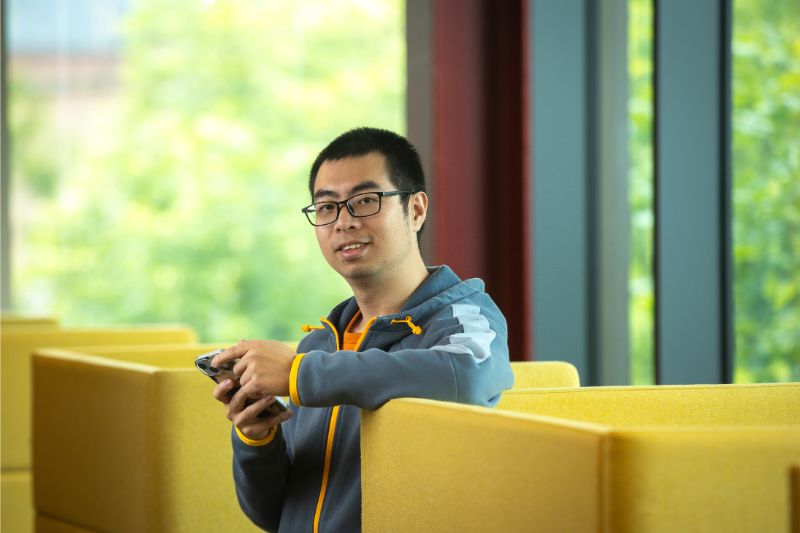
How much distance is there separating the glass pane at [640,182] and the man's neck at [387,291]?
75.7 inches

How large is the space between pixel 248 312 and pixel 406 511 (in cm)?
876

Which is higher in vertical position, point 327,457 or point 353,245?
point 353,245

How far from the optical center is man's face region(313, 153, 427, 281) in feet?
6.22

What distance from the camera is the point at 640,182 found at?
3.84 metres

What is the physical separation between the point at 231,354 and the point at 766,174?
200 centimetres

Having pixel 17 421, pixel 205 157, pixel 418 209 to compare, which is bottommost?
pixel 17 421

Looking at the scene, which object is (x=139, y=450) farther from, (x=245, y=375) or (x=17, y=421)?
(x=17, y=421)

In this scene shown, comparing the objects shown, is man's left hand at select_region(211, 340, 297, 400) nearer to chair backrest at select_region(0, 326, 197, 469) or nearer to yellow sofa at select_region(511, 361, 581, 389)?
yellow sofa at select_region(511, 361, 581, 389)

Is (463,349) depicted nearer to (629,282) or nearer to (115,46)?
(629,282)

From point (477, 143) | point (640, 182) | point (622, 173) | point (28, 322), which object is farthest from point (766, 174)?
point (28, 322)

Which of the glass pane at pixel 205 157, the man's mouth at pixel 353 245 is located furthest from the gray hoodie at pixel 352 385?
the glass pane at pixel 205 157

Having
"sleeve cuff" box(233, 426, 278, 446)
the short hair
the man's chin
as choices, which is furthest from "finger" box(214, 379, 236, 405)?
the short hair

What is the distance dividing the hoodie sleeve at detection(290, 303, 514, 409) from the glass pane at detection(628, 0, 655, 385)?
7.15 ft

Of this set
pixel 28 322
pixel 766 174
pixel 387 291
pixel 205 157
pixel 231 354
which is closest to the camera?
pixel 231 354
